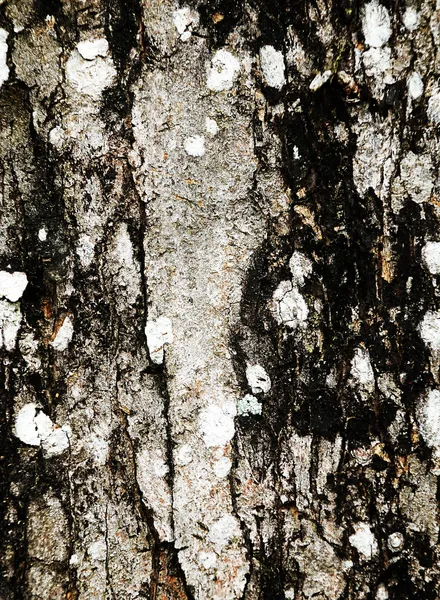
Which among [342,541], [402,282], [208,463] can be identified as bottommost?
[342,541]

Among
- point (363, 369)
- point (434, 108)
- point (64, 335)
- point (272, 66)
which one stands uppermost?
point (272, 66)

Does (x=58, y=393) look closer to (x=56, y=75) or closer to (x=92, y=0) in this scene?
(x=56, y=75)

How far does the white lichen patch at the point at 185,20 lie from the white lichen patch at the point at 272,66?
0.14m

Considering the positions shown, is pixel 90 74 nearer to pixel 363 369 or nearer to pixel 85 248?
pixel 85 248

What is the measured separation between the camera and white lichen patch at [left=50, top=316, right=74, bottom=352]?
1.01 meters

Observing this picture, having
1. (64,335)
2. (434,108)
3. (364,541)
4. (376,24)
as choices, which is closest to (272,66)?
(376,24)

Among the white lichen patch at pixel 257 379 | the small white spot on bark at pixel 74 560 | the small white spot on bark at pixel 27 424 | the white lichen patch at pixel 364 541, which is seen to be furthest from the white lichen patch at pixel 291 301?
the small white spot on bark at pixel 74 560

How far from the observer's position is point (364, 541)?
3.28 feet

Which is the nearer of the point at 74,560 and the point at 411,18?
the point at 411,18

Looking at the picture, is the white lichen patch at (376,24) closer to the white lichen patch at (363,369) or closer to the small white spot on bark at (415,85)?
the small white spot on bark at (415,85)

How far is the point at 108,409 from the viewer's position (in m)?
1.02

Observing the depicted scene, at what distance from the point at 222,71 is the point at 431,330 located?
25.8 inches

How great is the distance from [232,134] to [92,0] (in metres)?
0.37

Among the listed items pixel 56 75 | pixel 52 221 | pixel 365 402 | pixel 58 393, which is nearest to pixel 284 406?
pixel 365 402
